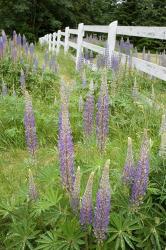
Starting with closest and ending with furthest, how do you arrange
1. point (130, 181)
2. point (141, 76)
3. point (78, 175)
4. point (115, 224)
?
point (78, 175) → point (115, 224) → point (130, 181) → point (141, 76)

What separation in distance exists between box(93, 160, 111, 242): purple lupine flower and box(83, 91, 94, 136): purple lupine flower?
1.01 m

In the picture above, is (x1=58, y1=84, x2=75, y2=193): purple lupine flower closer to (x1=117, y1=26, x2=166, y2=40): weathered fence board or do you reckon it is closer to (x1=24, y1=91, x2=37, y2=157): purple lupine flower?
(x1=24, y1=91, x2=37, y2=157): purple lupine flower

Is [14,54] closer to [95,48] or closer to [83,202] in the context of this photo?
[95,48]

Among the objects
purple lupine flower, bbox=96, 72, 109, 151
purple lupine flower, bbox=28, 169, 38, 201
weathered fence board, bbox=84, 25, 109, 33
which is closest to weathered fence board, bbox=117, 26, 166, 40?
weathered fence board, bbox=84, 25, 109, 33

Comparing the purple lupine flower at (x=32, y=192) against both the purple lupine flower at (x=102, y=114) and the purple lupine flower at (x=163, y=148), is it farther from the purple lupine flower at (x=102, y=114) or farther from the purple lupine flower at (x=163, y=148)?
the purple lupine flower at (x=163, y=148)

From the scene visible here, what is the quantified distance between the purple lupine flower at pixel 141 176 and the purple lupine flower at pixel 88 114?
0.80m

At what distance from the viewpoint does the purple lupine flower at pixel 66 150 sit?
2315 millimetres

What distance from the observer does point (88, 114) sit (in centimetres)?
312

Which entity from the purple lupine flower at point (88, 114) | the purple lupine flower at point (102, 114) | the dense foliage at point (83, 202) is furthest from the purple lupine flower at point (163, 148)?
the purple lupine flower at point (88, 114)

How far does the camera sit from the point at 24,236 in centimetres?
251

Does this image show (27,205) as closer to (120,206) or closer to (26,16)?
(120,206)

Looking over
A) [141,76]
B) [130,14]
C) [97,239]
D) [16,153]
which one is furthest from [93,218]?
[130,14]

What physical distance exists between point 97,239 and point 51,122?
2873mm

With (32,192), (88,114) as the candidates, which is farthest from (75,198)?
(88,114)
